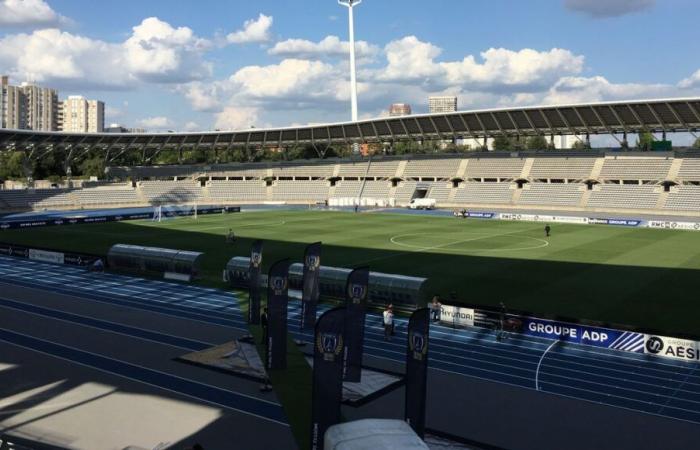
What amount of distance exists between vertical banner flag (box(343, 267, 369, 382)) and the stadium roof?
219ft

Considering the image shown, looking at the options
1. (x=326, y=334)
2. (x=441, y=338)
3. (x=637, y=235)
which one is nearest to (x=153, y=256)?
(x=441, y=338)

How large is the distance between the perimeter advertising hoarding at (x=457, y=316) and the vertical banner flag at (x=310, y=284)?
5.49 metres

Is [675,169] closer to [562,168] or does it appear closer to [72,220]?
[562,168]

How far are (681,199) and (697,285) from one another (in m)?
50.0

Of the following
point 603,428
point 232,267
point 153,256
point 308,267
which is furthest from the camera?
point 153,256

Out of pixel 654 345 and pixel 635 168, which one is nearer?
pixel 654 345

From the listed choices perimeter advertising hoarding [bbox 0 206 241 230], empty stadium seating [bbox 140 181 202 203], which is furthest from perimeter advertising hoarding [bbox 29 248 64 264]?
empty stadium seating [bbox 140 181 202 203]

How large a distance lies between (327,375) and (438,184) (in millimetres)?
80959

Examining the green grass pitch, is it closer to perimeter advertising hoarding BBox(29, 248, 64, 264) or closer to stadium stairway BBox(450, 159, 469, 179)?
perimeter advertising hoarding BBox(29, 248, 64, 264)

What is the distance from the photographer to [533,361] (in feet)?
63.8

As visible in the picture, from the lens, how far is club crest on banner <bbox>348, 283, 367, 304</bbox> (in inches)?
690

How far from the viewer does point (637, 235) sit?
175 ft

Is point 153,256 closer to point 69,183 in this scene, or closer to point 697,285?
point 697,285

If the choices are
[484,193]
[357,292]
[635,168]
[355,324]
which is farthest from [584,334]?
[635,168]
